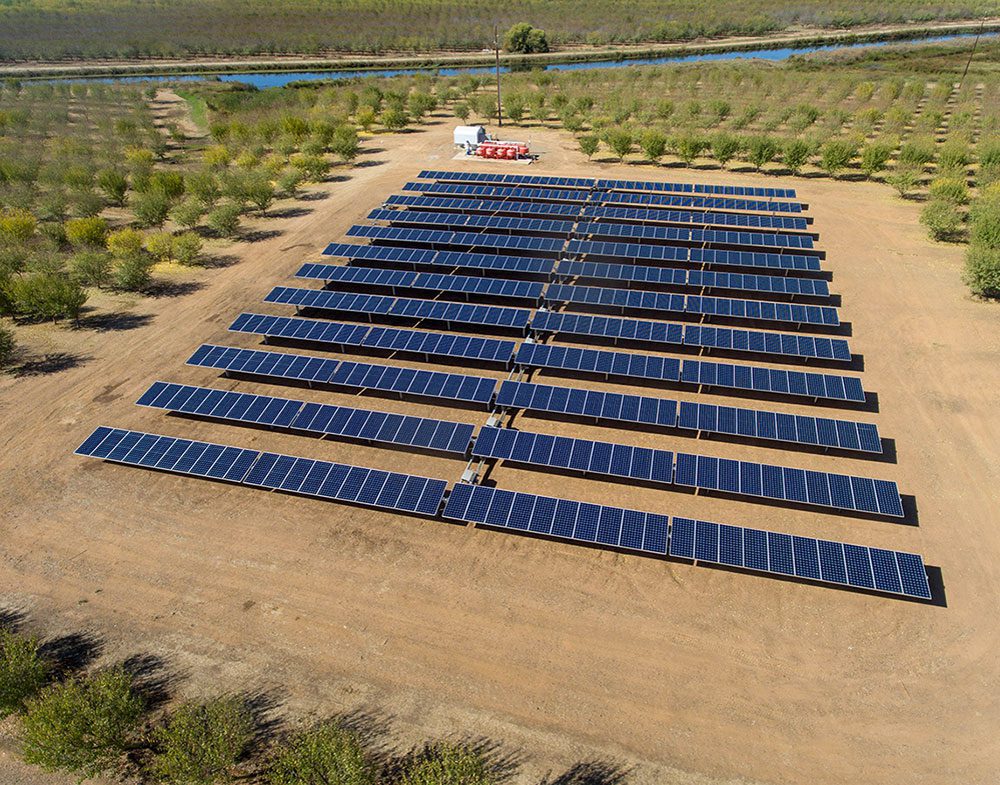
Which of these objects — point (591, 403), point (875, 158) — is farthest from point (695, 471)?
point (875, 158)

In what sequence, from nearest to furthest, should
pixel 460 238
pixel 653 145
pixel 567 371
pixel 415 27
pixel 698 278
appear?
pixel 567 371
pixel 698 278
pixel 460 238
pixel 653 145
pixel 415 27

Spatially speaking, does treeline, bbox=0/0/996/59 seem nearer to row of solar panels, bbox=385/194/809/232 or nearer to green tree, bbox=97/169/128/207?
green tree, bbox=97/169/128/207

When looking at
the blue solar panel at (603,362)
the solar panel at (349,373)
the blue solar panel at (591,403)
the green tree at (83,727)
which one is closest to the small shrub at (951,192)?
the blue solar panel at (603,362)

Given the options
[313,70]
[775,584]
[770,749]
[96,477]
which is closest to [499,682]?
[770,749]

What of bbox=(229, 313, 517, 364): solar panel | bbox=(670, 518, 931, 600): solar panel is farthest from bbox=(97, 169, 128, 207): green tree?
bbox=(670, 518, 931, 600): solar panel

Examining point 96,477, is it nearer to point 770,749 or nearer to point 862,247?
point 770,749

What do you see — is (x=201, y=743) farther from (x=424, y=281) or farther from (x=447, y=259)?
(x=447, y=259)

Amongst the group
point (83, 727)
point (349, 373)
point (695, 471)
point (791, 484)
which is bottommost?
point (83, 727)
